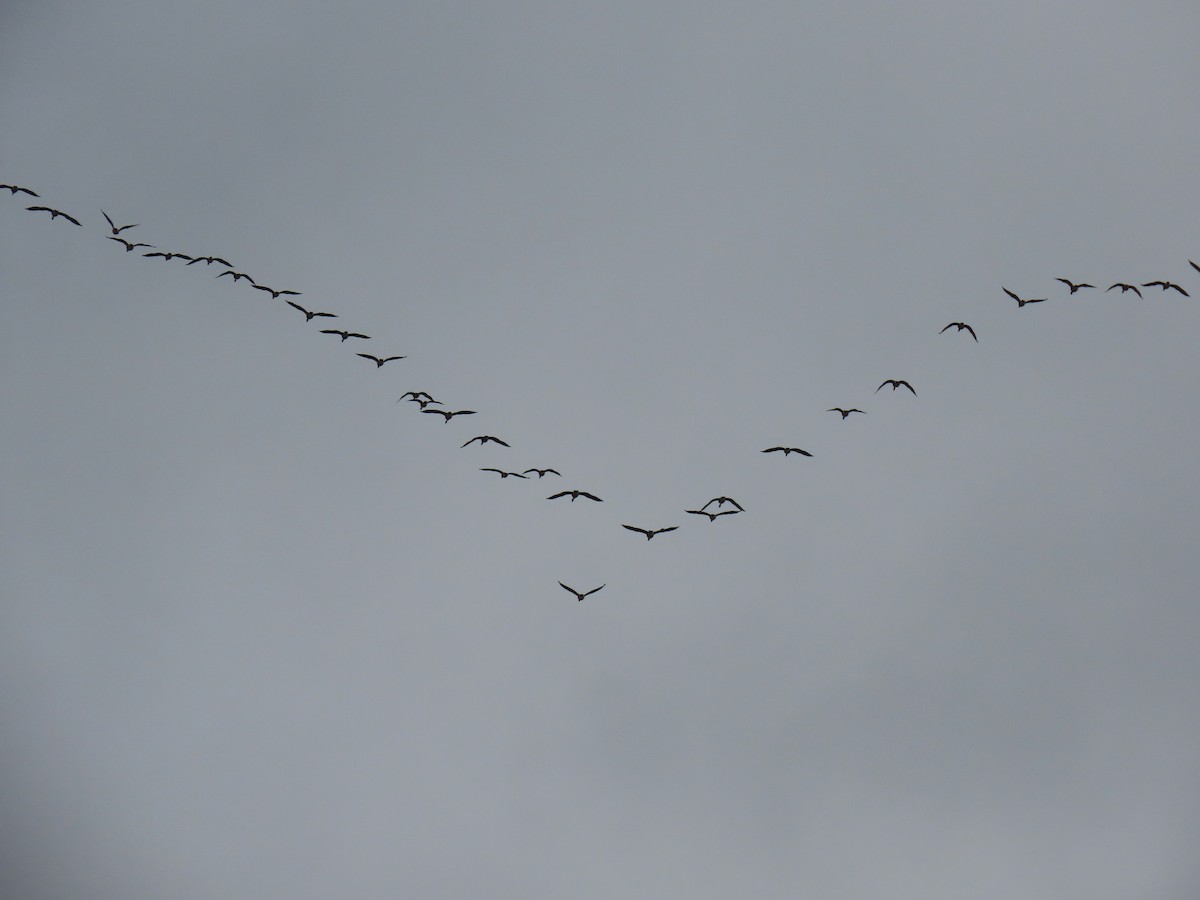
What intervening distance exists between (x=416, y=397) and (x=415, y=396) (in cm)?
60

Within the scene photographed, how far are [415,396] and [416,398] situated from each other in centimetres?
143

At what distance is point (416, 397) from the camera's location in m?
80.6

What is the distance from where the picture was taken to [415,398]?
8081cm

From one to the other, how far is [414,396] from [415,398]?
804 mm

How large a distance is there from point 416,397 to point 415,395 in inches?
31.7

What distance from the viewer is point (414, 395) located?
8131 cm

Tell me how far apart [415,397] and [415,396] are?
64 centimetres

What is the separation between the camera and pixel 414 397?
81.2 m

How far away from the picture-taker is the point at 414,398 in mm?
81688

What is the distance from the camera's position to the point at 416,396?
8125 centimetres

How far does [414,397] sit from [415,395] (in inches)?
8.4

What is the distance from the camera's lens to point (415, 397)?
8056 cm

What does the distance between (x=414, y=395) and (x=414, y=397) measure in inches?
6.8
